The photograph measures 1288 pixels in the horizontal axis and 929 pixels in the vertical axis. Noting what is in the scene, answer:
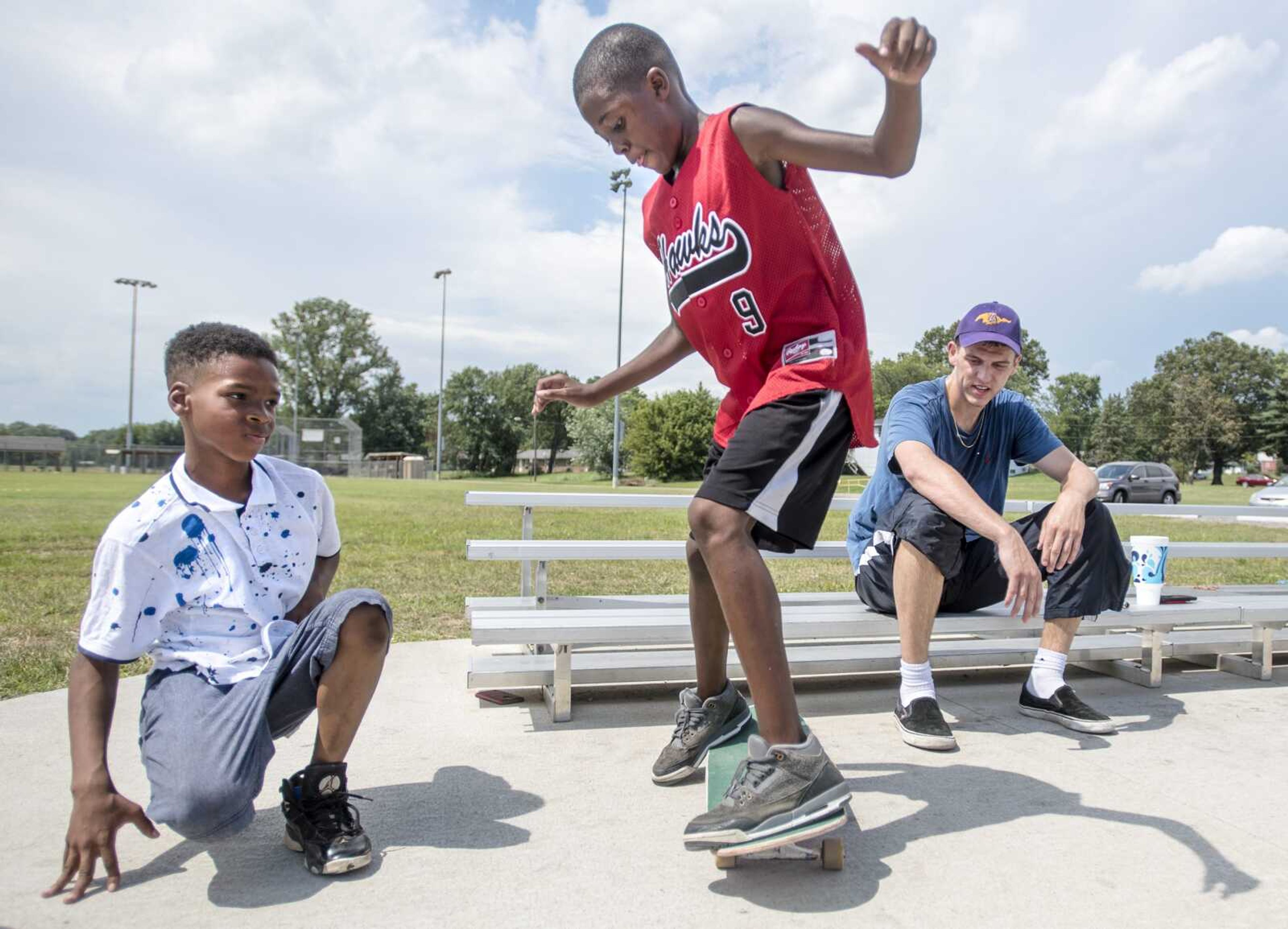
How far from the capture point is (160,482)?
2211mm


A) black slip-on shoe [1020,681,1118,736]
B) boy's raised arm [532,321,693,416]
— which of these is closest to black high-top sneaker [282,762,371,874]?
boy's raised arm [532,321,693,416]

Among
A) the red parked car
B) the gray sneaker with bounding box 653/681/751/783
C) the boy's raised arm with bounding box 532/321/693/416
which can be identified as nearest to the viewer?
the gray sneaker with bounding box 653/681/751/783

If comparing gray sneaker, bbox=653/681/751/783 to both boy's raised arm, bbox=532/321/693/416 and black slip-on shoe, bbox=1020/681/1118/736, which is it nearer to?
boy's raised arm, bbox=532/321/693/416

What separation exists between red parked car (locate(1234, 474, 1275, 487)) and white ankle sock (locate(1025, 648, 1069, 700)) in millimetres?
74202

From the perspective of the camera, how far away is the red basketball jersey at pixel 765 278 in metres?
2.19

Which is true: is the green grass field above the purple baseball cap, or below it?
below

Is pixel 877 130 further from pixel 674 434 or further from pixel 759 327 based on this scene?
pixel 674 434

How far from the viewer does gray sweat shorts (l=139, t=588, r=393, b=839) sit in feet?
6.25

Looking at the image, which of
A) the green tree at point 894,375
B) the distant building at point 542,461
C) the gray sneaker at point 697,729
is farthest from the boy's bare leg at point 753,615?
the distant building at point 542,461

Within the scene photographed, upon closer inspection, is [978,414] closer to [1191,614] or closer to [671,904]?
[1191,614]

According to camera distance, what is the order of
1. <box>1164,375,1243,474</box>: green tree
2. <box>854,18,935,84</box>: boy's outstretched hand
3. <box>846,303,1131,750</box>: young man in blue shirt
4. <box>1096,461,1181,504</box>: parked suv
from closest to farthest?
1. <box>854,18,935,84</box>: boy's outstretched hand
2. <box>846,303,1131,750</box>: young man in blue shirt
3. <box>1096,461,1181,504</box>: parked suv
4. <box>1164,375,1243,474</box>: green tree

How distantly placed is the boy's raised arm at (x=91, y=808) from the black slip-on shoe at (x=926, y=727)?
2.24 metres

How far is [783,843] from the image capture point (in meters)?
1.86

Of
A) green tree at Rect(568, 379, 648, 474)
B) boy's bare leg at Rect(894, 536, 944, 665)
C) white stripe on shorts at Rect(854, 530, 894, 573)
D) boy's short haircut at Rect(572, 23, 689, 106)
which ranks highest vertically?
green tree at Rect(568, 379, 648, 474)
